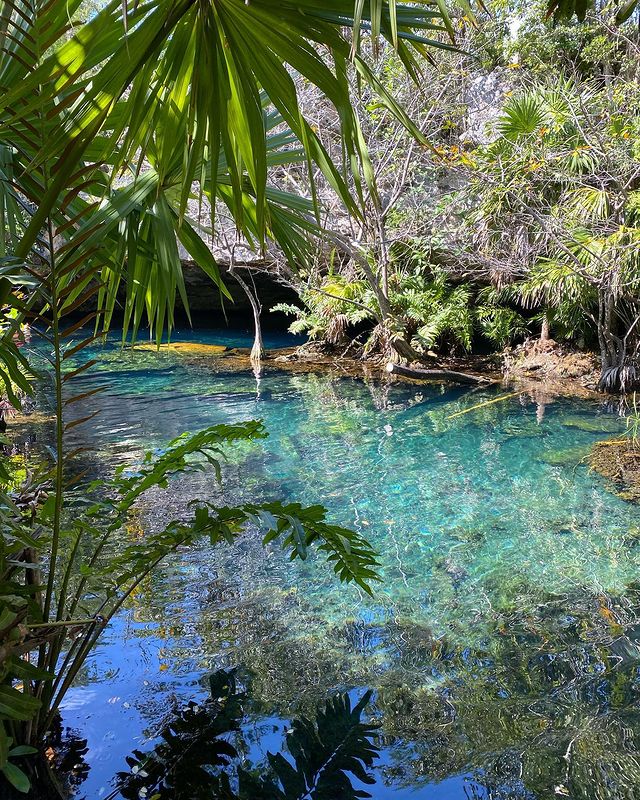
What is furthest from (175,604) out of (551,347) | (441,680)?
(551,347)

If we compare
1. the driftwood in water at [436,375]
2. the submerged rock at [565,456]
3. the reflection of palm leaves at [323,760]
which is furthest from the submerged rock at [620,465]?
the driftwood in water at [436,375]

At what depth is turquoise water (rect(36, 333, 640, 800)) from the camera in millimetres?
2648

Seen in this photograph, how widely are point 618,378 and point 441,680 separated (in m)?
8.43

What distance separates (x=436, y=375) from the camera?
1195 cm

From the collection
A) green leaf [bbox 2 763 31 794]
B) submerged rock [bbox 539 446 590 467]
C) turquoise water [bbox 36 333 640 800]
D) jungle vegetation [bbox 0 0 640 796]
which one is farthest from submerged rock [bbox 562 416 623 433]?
green leaf [bbox 2 763 31 794]

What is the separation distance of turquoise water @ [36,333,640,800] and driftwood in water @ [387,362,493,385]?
3718 millimetres

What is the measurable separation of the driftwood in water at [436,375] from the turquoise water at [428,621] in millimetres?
3718

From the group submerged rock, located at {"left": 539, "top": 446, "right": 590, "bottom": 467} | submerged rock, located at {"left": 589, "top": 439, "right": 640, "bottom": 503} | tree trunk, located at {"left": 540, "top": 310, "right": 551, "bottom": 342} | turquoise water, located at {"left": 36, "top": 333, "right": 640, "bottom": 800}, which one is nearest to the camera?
turquoise water, located at {"left": 36, "top": 333, "right": 640, "bottom": 800}

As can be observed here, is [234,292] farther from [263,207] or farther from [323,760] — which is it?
[263,207]

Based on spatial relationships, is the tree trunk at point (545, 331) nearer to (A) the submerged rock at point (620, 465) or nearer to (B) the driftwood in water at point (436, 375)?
(B) the driftwood in water at point (436, 375)

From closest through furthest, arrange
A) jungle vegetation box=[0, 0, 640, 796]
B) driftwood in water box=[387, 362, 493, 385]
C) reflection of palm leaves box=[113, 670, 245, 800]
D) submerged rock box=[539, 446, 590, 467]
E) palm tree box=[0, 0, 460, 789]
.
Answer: palm tree box=[0, 0, 460, 789]
jungle vegetation box=[0, 0, 640, 796]
reflection of palm leaves box=[113, 670, 245, 800]
submerged rock box=[539, 446, 590, 467]
driftwood in water box=[387, 362, 493, 385]

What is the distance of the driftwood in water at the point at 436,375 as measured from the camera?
11664 millimetres

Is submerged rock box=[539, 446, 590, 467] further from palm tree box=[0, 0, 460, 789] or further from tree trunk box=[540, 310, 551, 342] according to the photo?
tree trunk box=[540, 310, 551, 342]

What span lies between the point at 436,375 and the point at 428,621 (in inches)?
332
